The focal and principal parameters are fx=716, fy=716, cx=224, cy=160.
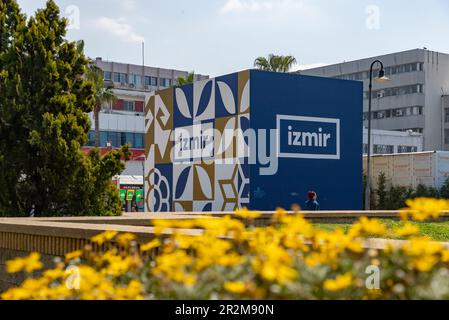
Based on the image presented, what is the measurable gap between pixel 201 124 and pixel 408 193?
17969 millimetres

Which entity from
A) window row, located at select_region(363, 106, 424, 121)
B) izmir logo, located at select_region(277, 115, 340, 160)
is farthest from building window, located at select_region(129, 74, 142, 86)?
izmir logo, located at select_region(277, 115, 340, 160)

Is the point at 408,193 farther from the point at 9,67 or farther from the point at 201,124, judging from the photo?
the point at 9,67

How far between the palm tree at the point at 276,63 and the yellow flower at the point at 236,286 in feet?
205

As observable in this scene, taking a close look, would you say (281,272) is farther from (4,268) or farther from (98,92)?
(98,92)

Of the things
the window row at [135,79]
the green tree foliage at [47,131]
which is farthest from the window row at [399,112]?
the green tree foliage at [47,131]

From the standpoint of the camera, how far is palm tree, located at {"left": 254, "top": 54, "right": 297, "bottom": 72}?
214 ft

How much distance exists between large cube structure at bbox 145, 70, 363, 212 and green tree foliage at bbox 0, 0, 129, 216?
13.0 m

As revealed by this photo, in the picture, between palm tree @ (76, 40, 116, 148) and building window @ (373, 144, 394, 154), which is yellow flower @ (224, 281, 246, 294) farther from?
building window @ (373, 144, 394, 154)

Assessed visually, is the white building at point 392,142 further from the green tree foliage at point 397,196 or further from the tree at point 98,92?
the tree at point 98,92

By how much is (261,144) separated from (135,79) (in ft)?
253

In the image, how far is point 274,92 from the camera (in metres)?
28.4

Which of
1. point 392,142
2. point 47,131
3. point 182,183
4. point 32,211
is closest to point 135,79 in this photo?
point 392,142

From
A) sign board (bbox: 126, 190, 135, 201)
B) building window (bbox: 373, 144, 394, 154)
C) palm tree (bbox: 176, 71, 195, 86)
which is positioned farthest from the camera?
building window (bbox: 373, 144, 394, 154)

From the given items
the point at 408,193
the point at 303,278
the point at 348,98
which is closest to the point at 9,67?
the point at 303,278
